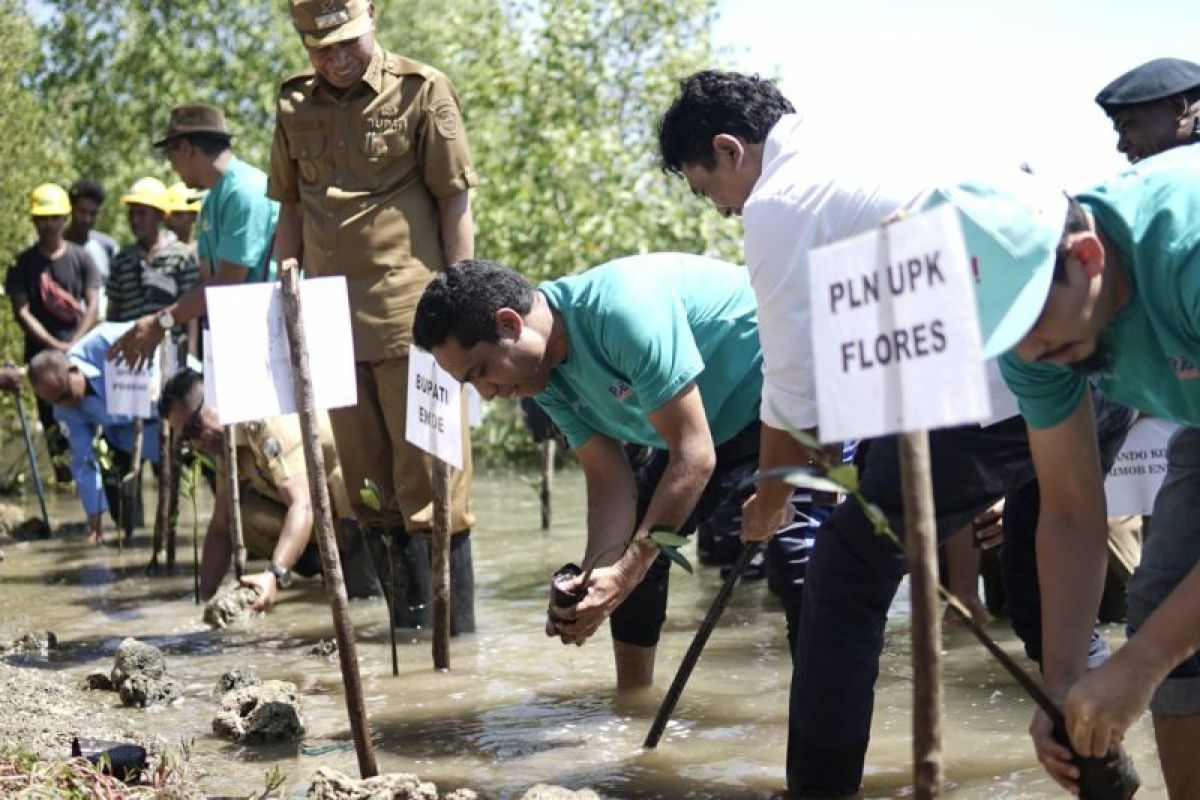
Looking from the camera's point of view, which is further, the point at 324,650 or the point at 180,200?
the point at 180,200

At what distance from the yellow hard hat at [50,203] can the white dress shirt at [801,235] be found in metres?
8.75

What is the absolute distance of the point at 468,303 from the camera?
181 inches

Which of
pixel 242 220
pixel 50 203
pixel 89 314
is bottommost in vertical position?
pixel 89 314

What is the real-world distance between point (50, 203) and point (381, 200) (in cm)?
606

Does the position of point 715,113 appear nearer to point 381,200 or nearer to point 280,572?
point 381,200

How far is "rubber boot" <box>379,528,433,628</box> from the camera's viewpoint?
7.06 meters

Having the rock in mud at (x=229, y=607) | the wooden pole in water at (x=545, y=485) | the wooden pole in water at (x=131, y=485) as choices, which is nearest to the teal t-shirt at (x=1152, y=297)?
the rock in mud at (x=229, y=607)

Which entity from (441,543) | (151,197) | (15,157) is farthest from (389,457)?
(15,157)

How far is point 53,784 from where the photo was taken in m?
3.94

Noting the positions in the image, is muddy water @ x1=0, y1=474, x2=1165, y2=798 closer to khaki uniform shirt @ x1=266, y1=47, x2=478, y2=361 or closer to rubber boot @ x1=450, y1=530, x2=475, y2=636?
rubber boot @ x1=450, y1=530, x2=475, y2=636

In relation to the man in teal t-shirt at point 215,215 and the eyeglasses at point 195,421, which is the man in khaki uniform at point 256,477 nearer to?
the eyeglasses at point 195,421

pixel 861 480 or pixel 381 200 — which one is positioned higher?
pixel 381 200

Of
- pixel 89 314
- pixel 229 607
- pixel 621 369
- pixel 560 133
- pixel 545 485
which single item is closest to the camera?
pixel 621 369

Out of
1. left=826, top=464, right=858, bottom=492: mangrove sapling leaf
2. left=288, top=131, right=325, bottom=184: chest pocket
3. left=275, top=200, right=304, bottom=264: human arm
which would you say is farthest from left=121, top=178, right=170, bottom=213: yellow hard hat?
left=826, top=464, right=858, bottom=492: mangrove sapling leaf
